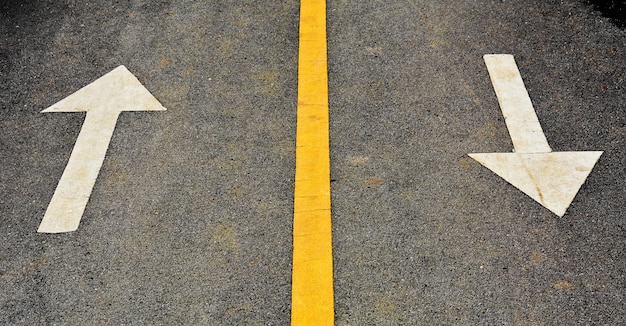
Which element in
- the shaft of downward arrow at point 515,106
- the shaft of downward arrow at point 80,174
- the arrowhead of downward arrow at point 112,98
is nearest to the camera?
the shaft of downward arrow at point 80,174

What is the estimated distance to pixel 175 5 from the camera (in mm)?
4727

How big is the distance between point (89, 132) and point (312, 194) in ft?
4.51

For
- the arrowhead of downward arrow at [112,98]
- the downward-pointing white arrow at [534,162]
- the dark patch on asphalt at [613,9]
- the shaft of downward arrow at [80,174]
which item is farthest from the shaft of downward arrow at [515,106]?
the shaft of downward arrow at [80,174]

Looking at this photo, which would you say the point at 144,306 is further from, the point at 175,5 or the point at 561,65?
the point at 561,65

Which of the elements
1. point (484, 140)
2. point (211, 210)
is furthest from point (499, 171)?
point (211, 210)

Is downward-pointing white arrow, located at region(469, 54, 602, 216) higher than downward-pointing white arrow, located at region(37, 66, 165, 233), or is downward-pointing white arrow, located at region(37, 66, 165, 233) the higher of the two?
downward-pointing white arrow, located at region(469, 54, 602, 216)

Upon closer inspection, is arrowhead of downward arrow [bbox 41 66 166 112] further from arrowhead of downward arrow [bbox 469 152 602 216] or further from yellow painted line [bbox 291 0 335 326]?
arrowhead of downward arrow [bbox 469 152 602 216]

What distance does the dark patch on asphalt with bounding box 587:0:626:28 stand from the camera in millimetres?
4445

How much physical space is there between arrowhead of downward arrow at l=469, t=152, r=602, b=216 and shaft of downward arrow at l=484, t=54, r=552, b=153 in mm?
74

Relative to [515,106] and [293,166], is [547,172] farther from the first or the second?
[293,166]

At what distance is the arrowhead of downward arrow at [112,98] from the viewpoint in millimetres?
3914

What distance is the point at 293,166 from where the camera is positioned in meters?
3.53

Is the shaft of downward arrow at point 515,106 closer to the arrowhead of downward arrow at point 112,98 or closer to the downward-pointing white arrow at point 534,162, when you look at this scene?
the downward-pointing white arrow at point 534,162

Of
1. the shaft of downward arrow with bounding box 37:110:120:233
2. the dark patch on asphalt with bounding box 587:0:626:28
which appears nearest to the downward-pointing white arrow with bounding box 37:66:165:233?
the shaft of downward arrow with bounding box 37:110:120:233
